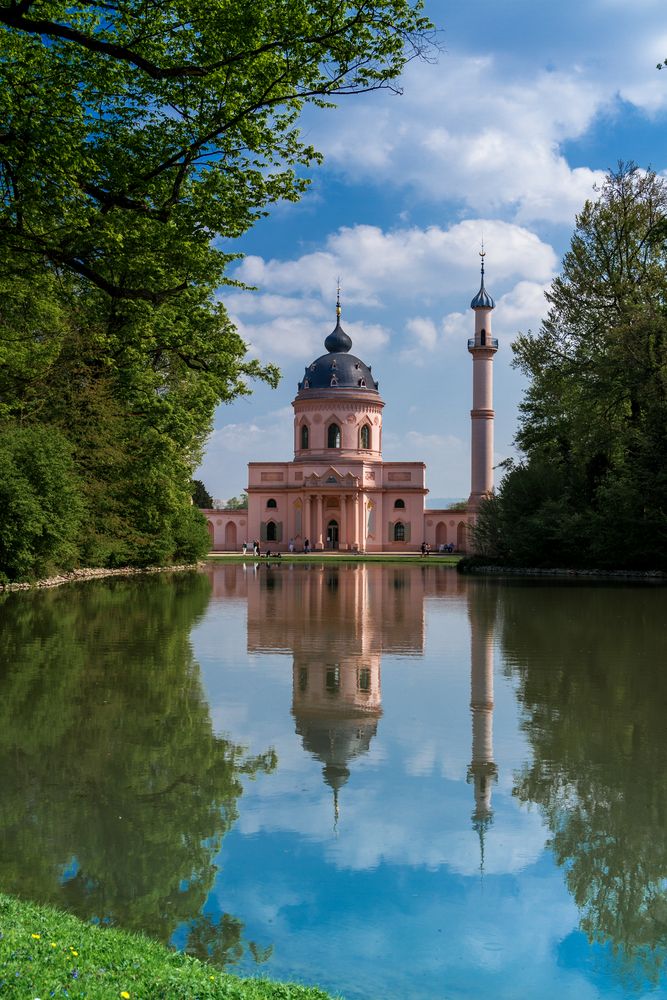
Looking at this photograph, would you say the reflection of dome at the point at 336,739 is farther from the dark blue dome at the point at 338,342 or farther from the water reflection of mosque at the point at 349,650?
the dark blue dome at the point at 338,342

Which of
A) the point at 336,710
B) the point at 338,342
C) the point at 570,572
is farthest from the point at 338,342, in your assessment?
the point at 336,710

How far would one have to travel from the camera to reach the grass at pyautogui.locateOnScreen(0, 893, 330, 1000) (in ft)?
10.9

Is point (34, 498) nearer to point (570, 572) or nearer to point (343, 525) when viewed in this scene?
point (570, 572)

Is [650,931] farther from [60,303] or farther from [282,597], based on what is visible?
[60,303]

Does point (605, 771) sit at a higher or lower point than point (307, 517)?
lower

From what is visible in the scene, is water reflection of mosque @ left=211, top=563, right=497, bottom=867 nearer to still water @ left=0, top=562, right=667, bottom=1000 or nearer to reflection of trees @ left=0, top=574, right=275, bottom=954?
still water @ left=0, top=562, right=667, bottom=1000

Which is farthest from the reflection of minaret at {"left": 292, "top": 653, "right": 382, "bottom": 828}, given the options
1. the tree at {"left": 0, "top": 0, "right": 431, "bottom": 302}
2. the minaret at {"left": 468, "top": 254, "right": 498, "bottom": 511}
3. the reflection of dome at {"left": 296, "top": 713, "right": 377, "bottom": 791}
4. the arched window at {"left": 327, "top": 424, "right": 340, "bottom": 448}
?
the arched window at {"left": 327, "top": 424, "right": 340, "bottom": 448}

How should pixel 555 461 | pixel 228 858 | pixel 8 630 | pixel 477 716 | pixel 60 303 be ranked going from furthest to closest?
pixel 555 461 → pixel 60 303 → pixel 8 630 → pixel 477 716 → pixel 228 858

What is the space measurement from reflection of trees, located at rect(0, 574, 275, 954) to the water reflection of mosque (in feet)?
3.02

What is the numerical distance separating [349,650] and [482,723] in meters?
4.88

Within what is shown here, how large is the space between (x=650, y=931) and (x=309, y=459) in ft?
259

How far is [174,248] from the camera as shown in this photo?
16844 mm

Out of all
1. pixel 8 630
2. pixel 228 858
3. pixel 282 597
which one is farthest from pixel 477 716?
A: pixel 282 597

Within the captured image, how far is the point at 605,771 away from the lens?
6969 mm
